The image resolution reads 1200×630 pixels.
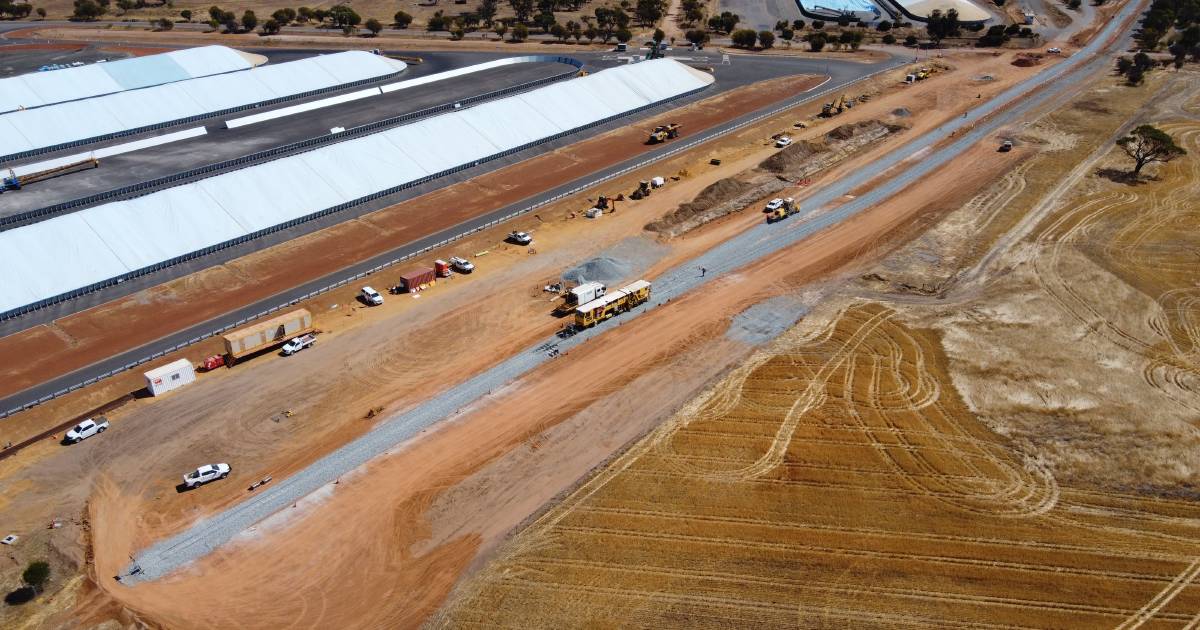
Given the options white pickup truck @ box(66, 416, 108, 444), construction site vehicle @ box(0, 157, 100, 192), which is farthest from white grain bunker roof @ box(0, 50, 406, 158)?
white pickup truck @ box(66, 416, 108, 444)

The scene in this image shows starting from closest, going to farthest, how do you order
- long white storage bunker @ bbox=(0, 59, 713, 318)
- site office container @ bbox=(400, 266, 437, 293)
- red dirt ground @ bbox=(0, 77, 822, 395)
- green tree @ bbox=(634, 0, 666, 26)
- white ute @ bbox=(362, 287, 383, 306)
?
red dirt ground @ bbox=(0, 77, 822, 395)
white ute @ bbox=(362, 287, 383, 306)
long white storage bunker @ bbox=(0, 59, 713, 318)
site office container @ bbox=(400, 266, 437, 293)
green tree @ bbox=(634, 0, 666, 26)

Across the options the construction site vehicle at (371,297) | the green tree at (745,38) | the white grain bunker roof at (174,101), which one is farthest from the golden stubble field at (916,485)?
the green tree at (745,38)

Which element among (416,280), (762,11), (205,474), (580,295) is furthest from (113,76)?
(762,11)

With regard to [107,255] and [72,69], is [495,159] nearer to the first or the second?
[107,255]

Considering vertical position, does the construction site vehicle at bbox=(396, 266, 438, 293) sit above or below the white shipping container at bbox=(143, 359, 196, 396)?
above

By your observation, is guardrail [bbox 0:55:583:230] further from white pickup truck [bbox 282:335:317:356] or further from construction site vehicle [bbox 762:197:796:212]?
construction site vehicle [bbox 762:197:796:212]

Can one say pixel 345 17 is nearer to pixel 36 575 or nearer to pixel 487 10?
pixel 487 10
